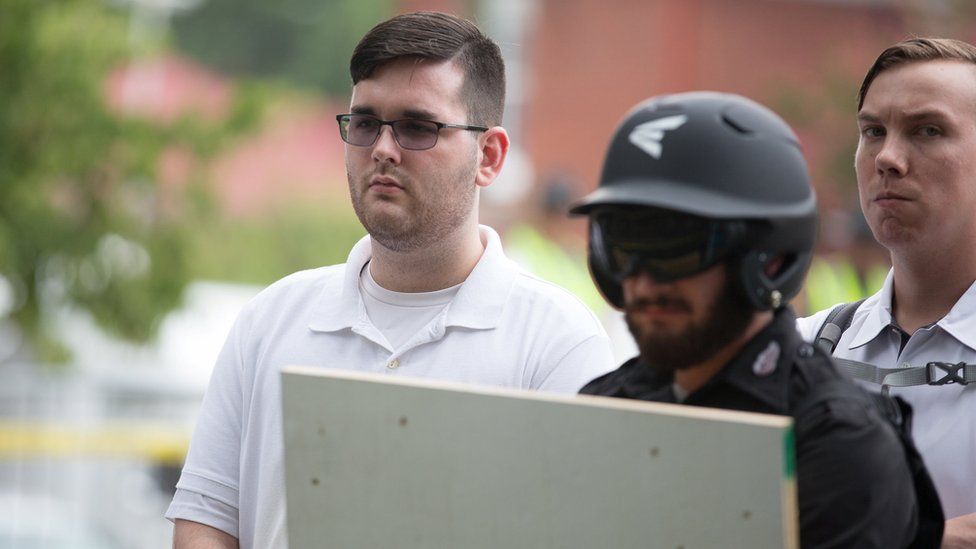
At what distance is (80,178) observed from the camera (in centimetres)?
985

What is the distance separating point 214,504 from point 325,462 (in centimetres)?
110

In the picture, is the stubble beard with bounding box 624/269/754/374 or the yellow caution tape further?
the yellow caution tape

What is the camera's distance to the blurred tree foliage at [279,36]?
48938mm

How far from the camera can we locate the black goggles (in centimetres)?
229

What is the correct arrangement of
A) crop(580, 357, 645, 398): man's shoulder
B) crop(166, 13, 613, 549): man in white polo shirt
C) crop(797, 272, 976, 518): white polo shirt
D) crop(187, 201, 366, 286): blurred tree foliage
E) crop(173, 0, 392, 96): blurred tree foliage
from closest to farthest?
crop(580, 357, 645, 398): man's shoulder < crop(797, 272, 976, 518): white polo shirt < crop(166, 13, 613, 549): man in white polo shirt < crop(187, 201, 366, 286): blurred tree foliage < crop(173, 0, 392, 96): blurred tree foliage

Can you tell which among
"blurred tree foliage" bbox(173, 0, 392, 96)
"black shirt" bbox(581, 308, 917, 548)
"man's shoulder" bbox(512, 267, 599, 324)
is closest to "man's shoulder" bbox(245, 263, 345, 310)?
"man's shoulder" bbox(512, 267, 599, 324)

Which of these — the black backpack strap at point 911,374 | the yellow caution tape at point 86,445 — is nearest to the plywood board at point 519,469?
the black backpack strap at point 911,374

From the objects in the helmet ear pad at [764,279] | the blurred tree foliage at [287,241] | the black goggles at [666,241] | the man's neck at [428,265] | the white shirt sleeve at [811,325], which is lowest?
the blurred tree foliage at [287,241]

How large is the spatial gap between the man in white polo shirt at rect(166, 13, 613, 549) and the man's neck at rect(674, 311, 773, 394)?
34.4 inches

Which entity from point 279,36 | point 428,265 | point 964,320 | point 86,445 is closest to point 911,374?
point 964,320

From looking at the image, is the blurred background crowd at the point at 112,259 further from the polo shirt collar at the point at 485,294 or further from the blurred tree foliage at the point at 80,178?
the polo shirt collar at the point at 485,294

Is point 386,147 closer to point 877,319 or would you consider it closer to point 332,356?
point 332,356

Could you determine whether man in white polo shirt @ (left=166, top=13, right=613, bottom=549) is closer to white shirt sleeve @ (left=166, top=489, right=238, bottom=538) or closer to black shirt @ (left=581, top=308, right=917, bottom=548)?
white shirt sleeve @ (left=166, top=489, right=238, bottom=538)

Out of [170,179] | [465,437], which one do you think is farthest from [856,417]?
[170,179]
